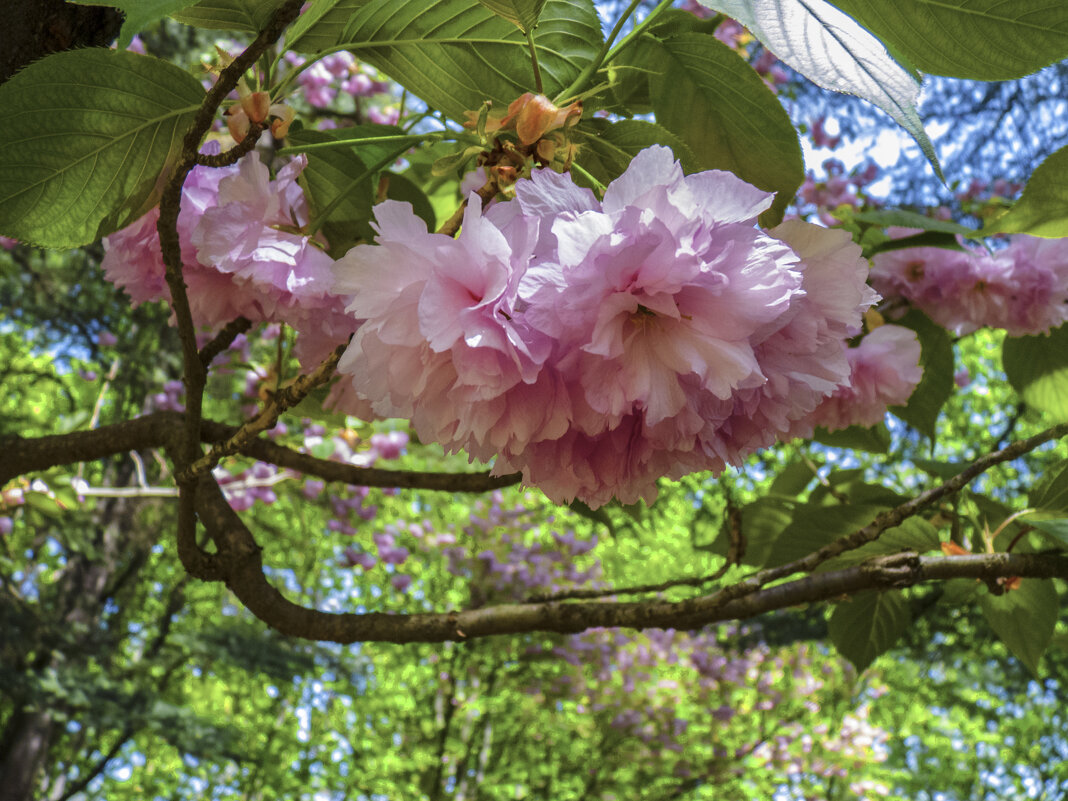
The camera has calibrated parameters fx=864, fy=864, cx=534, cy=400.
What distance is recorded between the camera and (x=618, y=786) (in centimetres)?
552

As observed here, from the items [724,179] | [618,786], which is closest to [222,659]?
[618,786]

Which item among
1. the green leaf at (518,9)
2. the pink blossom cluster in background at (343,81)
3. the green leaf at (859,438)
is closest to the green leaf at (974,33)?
the green leaf at (518,9)

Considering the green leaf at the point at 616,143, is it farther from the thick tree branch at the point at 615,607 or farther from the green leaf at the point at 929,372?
the green leaf at the point at 929,372

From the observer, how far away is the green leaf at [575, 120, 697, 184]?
0.48 m

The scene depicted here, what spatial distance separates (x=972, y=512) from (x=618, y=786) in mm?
5262

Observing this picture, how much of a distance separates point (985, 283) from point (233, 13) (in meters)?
0.78

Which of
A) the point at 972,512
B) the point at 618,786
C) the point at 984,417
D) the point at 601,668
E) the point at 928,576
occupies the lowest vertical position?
the point at 928,576

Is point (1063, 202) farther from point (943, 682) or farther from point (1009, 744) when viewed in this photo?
point (1009, 744)

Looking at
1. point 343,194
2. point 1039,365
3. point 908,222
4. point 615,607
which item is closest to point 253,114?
point 343,194

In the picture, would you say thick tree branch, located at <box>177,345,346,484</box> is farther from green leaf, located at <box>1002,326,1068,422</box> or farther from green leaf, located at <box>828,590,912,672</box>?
green leaf, located at <box>1002,326,1068,422</box>

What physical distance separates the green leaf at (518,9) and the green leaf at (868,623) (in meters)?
0.68

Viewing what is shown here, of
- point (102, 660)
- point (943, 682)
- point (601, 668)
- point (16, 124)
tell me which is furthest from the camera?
point (943, 682)

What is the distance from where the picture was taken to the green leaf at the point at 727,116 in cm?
53

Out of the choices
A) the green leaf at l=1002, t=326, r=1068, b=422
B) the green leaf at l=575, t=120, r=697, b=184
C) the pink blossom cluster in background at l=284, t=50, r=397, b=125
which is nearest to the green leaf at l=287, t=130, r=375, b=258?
the green leaf at l=575, t=120, r=697, b=184
